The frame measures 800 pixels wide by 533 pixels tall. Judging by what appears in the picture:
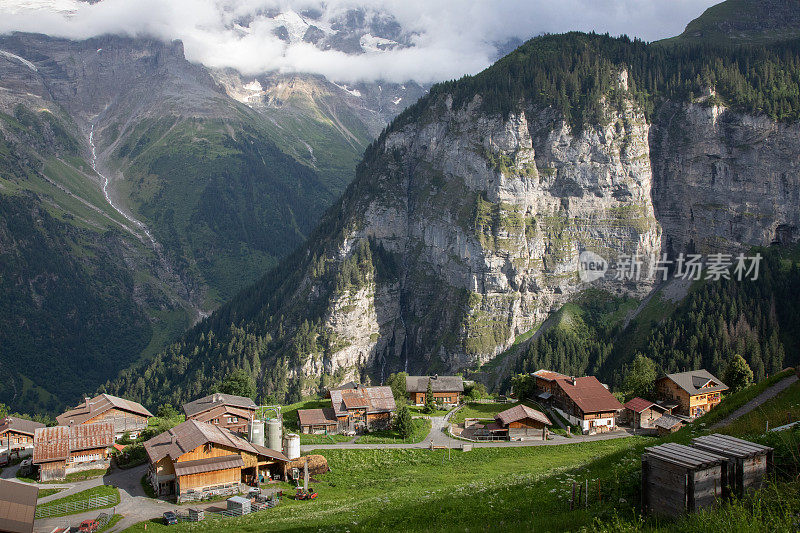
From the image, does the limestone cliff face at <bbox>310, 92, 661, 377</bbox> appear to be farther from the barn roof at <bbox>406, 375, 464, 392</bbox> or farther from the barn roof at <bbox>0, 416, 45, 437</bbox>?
the barn roof at <bbox>0, 416, 45, 437</bbox>

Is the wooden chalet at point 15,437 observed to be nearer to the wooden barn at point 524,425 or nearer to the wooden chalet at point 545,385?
the wooden barn at point 524,425

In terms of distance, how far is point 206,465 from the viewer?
48.5 metres

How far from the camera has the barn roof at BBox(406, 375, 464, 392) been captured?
315ft

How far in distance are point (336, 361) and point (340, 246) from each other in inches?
1600

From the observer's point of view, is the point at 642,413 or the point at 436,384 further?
the point at 436,384

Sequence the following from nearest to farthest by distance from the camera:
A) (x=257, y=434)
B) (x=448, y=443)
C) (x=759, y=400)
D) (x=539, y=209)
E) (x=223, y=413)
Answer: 1. (x=759, y=400)
2. (x=257, y=434)
3. (x=448, y=443)
4. (x=223, y=413)
5. (x=539, y=209)

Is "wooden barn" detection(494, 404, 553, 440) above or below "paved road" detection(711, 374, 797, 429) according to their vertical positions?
below

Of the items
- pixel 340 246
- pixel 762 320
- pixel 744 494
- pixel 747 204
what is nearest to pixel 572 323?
pixel 762 320

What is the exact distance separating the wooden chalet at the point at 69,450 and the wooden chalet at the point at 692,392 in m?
76.2

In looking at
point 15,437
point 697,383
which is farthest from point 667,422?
point 15,437

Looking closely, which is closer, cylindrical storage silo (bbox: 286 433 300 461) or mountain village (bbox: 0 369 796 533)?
mountain village (bbox: 0 369 796 533)

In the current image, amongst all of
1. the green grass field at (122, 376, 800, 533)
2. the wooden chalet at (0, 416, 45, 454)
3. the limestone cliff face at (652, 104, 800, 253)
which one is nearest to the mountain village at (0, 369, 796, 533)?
the wooden chalet at (0, 416, 45, 454)

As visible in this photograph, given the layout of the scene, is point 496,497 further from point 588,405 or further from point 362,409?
point 362,409

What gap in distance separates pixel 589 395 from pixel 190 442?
2056 inches
